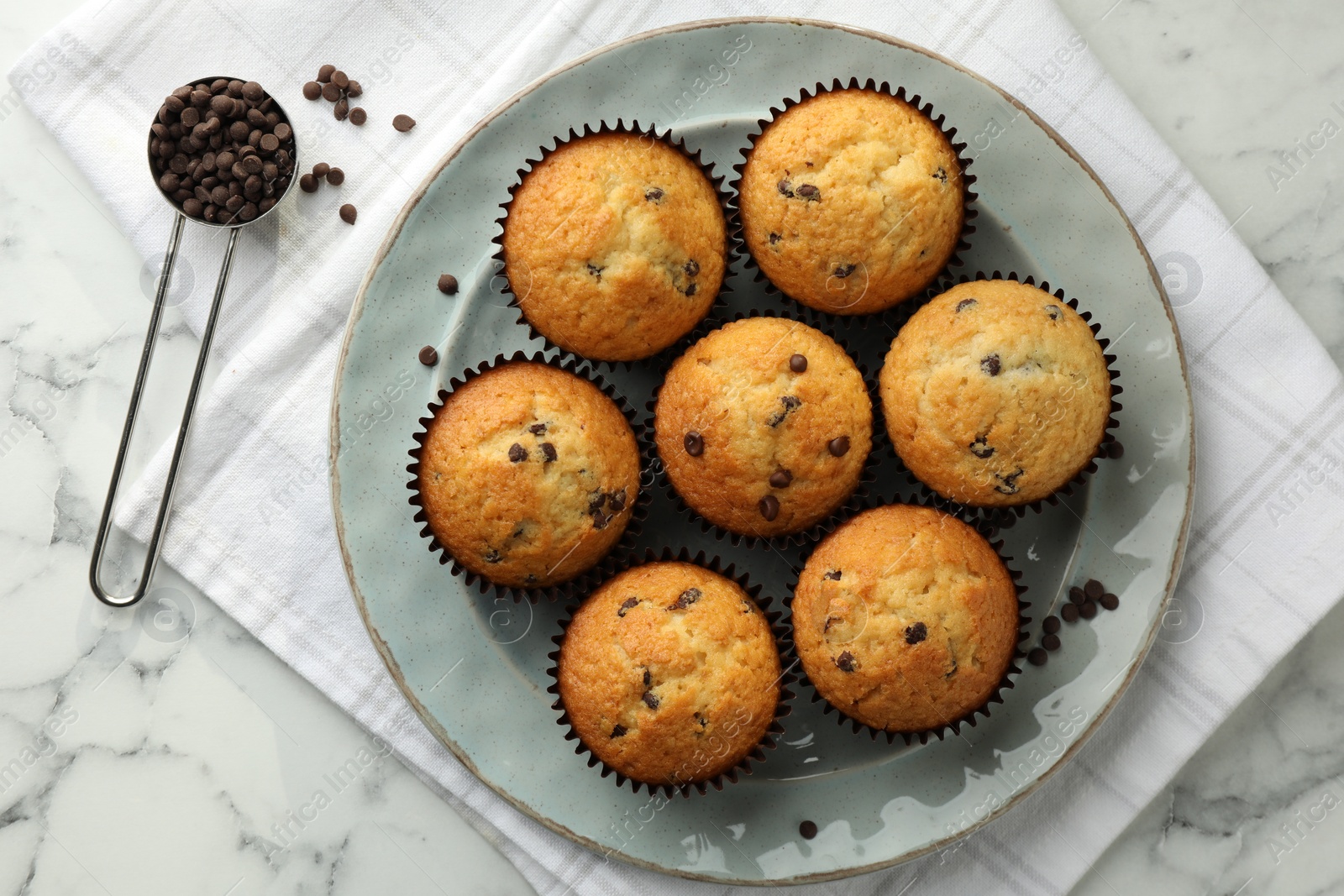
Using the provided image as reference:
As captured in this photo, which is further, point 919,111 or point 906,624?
point 919,111

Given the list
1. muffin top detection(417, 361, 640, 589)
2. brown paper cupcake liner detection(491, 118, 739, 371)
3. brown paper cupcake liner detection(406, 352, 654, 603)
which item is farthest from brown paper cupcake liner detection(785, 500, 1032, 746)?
brown paper cupcake liner detection(491, 118, 739, 371)

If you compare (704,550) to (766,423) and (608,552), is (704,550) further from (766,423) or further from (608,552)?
(766,423)

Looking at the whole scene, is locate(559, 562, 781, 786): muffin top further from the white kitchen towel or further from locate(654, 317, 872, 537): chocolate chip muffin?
the white kitchen towel

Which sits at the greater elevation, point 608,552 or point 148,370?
point 608,552

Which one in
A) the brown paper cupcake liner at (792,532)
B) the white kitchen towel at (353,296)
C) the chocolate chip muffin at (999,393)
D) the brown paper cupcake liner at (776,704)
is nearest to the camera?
the chocolate chip muffin at (999,393)

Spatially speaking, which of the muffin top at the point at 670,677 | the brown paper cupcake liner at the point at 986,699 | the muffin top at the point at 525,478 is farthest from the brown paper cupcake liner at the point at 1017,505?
the muffin top at the point at 525,478

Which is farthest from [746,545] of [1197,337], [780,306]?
[1197,337]

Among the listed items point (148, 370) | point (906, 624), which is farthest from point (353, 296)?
point (906, 624)

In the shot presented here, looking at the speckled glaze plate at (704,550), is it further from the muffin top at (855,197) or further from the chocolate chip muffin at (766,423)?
the chocolate chip muffin at (766,423)
